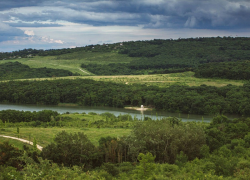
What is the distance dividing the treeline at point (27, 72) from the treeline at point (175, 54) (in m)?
16.1

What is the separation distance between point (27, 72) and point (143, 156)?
10743 centimetres

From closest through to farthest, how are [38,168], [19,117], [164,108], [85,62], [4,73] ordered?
[38,168] → [19,117] → [164,108] → [4,73] → [85,62]

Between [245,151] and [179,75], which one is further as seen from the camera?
[179,75]

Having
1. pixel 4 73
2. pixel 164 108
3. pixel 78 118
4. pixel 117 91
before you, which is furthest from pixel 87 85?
pixel 4 73

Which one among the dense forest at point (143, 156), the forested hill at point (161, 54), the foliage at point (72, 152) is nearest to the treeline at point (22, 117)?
the dense forest at point (143, 156)

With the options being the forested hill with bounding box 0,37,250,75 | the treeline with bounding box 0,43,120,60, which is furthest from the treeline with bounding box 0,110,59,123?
the treeline with bounding box 0,43,120,60

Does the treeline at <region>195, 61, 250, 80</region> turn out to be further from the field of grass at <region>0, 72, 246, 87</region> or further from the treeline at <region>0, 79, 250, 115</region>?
the treeline at <region>0, 79, 250, 115</region>

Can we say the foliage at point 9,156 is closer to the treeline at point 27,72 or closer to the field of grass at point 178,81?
the field of grass at point 178,81

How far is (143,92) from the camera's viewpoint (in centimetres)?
8556

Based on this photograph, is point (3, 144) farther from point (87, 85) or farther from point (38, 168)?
point (87, 85)

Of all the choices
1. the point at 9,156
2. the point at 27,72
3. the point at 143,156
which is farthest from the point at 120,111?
the point at 27,72

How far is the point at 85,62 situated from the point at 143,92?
73.6 metres

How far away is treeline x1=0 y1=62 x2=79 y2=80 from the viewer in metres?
123

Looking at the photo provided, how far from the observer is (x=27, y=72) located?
127m
